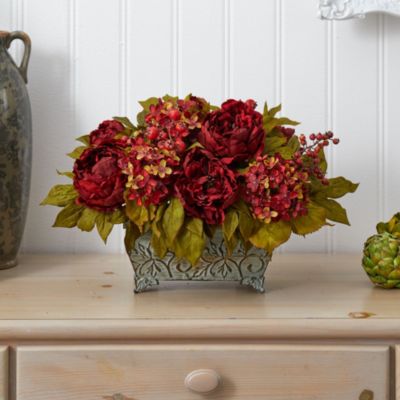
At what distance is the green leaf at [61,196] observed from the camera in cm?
96

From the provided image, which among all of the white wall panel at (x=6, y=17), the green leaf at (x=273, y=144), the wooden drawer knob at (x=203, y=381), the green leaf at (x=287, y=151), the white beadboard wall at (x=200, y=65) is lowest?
the wooden drawer knob at (x=203, y=381)

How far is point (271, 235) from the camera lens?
0.89 meters

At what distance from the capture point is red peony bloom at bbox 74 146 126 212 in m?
0.88

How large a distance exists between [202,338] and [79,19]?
0.82 meters

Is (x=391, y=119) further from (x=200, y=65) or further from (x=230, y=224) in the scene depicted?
(x=230, y=224)

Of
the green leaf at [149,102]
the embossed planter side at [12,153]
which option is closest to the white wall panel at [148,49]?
the embossed planter side at [12,153]

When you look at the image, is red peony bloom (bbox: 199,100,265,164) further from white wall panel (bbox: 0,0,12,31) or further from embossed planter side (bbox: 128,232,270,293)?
white wall panel (bbox: 0,0,12,31)

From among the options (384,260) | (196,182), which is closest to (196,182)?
(196,182)

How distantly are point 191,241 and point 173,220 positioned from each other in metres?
0.04

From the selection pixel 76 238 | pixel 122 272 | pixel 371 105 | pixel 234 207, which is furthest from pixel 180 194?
pixel 371 105

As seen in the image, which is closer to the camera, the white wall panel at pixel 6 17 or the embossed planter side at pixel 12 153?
the embossed planter side at pixel 12 153

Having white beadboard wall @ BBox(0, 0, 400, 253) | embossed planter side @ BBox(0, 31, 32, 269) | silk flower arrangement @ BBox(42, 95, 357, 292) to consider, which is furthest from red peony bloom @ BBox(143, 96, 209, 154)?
white beadboard wall @ BBox(0, 0, 400, 253)

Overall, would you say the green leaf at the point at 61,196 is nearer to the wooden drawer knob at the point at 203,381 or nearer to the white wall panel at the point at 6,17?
the wooden drawer knob at the point at 203,381

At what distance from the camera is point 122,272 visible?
1141 mm
